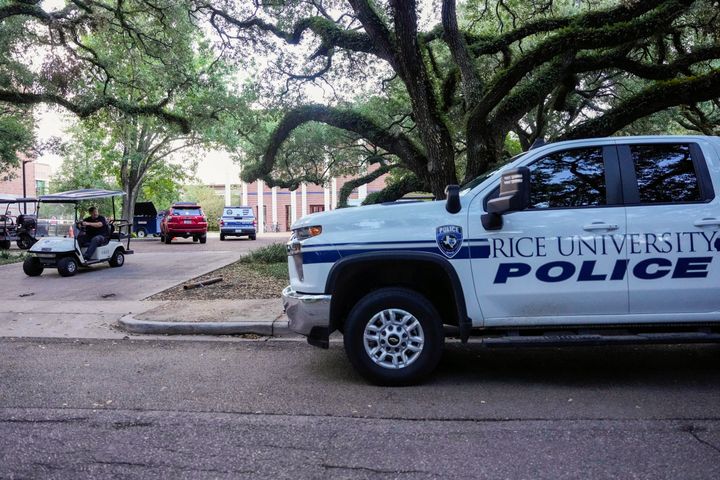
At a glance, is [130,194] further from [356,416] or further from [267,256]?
[356,416]

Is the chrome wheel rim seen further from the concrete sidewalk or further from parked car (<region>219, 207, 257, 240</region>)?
parked car (<region>219, 207, 257, 240</region>)

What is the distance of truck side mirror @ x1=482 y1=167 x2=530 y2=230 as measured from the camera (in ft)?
14.9

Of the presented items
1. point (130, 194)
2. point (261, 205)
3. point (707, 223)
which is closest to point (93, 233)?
point (707, 223)

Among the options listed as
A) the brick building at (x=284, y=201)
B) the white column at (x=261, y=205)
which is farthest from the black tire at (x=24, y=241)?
the white column at (x=261, y=205)

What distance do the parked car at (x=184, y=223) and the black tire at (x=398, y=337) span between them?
24.1 metres

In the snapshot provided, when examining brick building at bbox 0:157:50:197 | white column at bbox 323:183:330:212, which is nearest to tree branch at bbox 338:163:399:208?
white column at bbox 323:183:330:212

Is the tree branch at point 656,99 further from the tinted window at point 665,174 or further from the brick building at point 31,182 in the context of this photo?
the brick building at point 31,182

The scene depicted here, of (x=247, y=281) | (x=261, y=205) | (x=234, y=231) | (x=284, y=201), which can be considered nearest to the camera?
(x=247, y=281)

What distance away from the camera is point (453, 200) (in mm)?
4980

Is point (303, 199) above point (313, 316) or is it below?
above

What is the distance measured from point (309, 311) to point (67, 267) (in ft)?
34.8

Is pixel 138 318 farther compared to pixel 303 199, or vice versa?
pixel 303 199

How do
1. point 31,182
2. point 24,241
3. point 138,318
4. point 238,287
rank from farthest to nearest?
point 31,182
point 24,241
point 238,287
point 138,318

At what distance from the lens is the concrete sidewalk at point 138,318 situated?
7.57m
